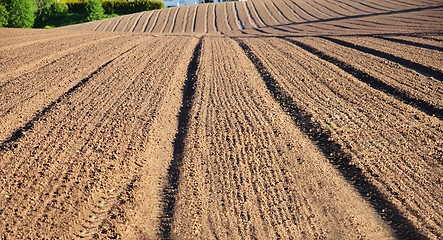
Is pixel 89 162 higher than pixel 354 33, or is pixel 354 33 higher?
pixel 354 33

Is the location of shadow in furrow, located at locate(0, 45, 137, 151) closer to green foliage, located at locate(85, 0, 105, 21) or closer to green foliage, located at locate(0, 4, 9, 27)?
green foliage, located at locate(0, 4, 9, 27)

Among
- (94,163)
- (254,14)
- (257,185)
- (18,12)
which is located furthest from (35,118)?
(254,14)

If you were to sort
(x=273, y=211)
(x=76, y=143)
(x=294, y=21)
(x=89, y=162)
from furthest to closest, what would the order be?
(x=294, y=21) → (x=76, y=143) → (x=89, y=162) → (x=273, y=211)

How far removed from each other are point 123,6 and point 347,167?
145ft

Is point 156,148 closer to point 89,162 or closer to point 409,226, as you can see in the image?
point 89,162

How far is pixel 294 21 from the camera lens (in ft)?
94.8

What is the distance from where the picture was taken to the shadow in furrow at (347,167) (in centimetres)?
411

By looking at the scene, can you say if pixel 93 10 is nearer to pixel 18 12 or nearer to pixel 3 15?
pixel 18 12

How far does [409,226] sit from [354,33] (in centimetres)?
1759

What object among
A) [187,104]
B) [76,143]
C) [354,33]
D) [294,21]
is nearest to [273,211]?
[76,143]

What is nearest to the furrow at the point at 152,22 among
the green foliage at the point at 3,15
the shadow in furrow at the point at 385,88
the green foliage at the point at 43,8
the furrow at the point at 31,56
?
the green foliage at the point at 3,15

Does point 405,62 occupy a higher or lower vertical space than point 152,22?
lower

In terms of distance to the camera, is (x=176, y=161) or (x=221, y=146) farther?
(x=221, y=146)

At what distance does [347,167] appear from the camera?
17.8 ft
